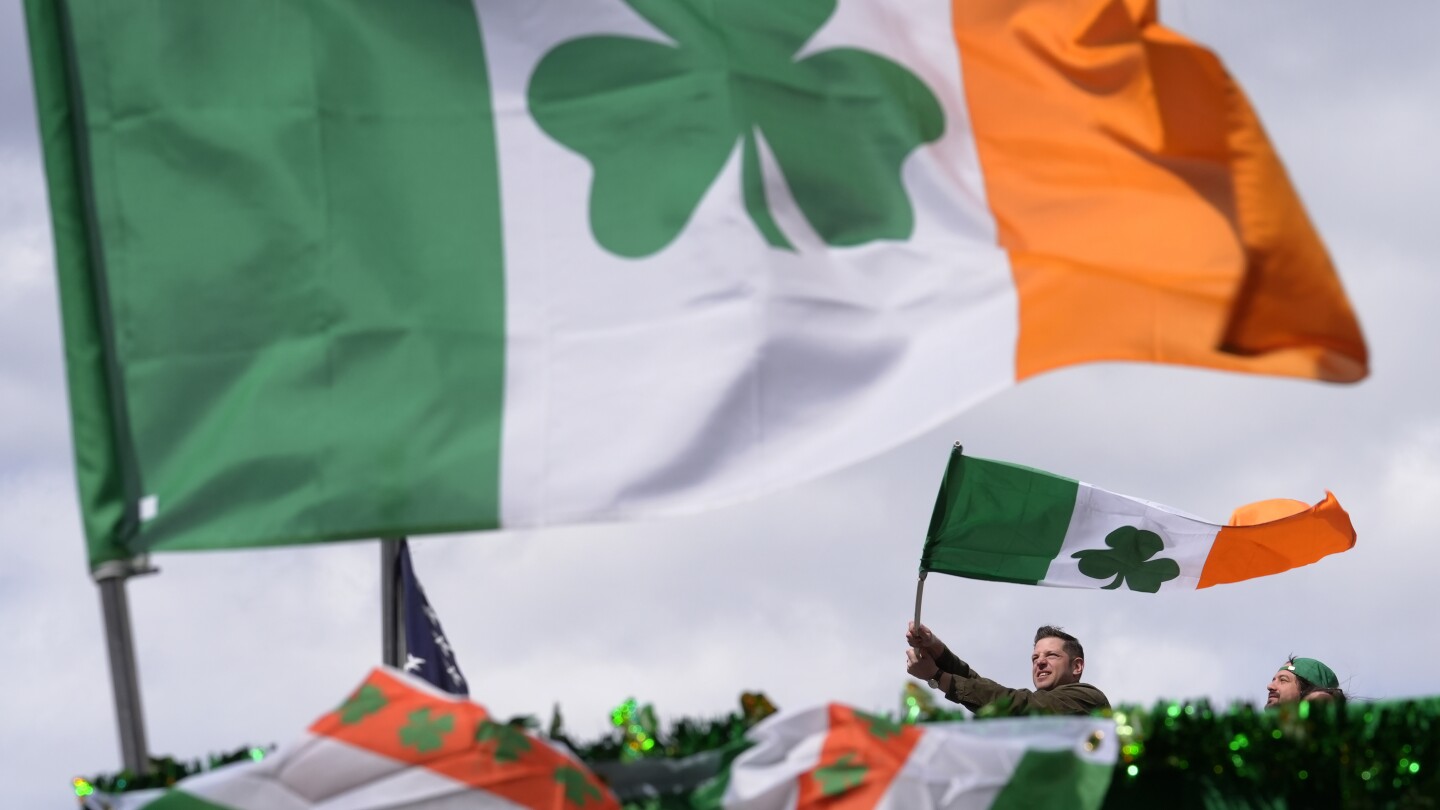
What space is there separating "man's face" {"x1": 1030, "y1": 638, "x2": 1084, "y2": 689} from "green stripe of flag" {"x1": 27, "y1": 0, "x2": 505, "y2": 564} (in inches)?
167

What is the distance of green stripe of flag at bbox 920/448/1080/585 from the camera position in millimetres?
11234

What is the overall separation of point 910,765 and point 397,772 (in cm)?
156

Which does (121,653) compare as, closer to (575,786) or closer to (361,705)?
(361,705)

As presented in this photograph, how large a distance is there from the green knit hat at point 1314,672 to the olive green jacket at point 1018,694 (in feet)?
5.24

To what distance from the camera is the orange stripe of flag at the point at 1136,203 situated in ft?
22.6

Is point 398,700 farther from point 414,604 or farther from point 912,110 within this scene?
point 912,110

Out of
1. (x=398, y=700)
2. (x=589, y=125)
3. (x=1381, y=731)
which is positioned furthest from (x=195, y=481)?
(x=1381, y=731)

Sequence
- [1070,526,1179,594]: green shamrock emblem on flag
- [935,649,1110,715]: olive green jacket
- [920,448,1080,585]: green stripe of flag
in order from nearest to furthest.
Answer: [935,649,1110,715]: olive green jacket → [920,448,1080,585]: green stripe of flag → [1070,526,1179,594]: green shamrock emblem on flag

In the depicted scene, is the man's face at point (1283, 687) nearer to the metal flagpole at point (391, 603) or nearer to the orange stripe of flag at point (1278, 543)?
the orange stripe of flag at point (1278, 543)

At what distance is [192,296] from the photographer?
22.1 ft

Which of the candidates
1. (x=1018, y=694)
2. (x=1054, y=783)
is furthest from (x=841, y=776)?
(x=1018, y=694)

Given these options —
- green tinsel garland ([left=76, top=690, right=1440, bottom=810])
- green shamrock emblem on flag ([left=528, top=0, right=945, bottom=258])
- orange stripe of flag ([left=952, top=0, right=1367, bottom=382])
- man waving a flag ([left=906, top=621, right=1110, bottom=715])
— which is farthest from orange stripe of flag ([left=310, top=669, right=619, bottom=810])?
man waving a flag ([left=906, top=621, right=1110, bottom=715])

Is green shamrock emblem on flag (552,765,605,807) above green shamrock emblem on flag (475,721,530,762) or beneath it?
beneath

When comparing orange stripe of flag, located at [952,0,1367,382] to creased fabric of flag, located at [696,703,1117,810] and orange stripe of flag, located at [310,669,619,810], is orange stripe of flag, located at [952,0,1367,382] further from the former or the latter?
orange stripe of flag, located at [310,669,619,810]
